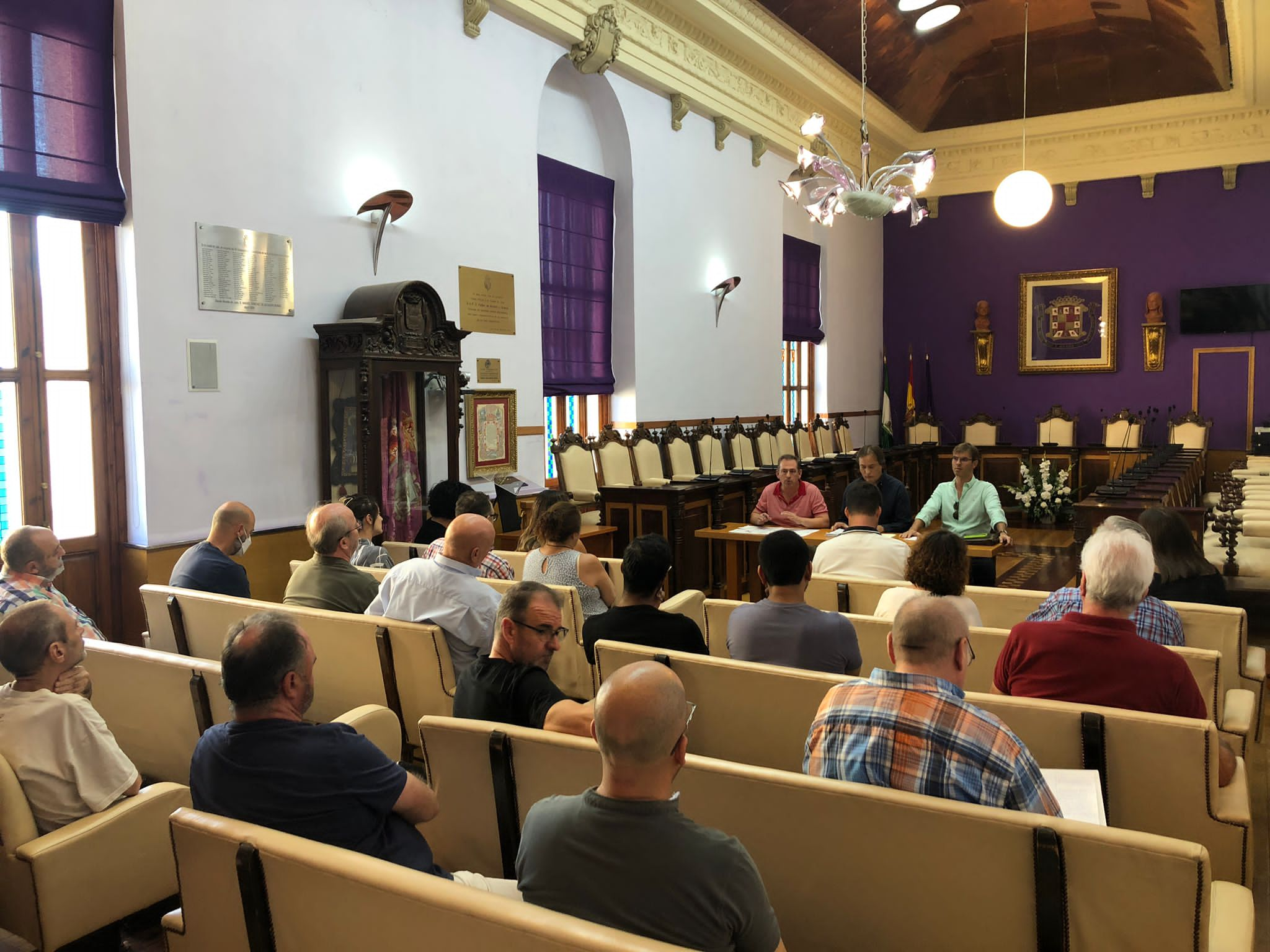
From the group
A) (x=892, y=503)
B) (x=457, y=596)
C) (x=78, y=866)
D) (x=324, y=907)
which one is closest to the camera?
(x=324, y=907)

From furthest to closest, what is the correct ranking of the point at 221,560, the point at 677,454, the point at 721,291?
the point at 721,291
the point at 677,454
the point at 221,560

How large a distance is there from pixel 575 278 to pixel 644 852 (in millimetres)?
7822

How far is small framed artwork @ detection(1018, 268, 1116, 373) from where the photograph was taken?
13.6m

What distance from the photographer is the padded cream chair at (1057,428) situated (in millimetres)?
13547

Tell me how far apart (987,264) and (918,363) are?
178 centimetres

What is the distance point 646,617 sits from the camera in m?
3.08

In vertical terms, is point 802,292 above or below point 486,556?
above

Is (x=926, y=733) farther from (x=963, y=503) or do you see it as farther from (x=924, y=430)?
A: (x=924, y=430)

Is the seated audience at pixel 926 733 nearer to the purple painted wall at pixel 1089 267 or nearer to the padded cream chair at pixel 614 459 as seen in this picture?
the padded cream chair at pixel 614 459

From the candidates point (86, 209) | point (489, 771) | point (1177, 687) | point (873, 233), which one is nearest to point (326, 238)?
point (86, 209)

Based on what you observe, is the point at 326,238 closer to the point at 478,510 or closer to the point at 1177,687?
the point at 478,510

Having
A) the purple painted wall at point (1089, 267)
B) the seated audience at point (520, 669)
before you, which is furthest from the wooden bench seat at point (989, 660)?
the purple painted wall at point (1089, 267)

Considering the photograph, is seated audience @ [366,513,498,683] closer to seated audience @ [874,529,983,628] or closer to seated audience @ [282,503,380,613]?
seated audience @ [282,503,380,613]

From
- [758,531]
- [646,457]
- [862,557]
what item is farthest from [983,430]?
[862,557]
